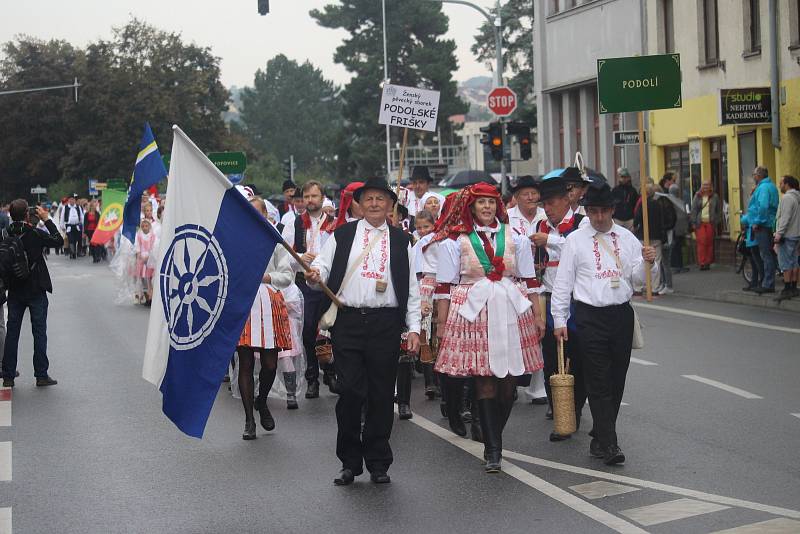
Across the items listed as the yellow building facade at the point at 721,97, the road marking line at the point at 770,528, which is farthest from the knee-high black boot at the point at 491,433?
the yellow building facade at the point at 721,97

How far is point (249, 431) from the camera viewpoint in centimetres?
1011

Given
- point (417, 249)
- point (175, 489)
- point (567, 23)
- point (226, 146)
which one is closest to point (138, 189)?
point (417, 249)

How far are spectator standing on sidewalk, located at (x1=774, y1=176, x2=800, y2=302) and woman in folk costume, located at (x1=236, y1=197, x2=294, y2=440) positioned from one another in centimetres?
1111

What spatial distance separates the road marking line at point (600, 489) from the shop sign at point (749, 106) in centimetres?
1793

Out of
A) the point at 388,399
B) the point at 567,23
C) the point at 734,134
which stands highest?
the point at 567,23

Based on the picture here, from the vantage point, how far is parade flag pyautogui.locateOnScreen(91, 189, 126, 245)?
3034cm

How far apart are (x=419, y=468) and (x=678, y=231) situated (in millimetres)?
16645

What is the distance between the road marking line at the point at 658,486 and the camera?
7273 millimetres

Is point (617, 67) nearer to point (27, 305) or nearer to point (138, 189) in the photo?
point (138, 189)

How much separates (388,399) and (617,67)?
12767 mm

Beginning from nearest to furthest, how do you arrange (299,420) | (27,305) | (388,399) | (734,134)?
(388,399) < (299,420) < (27,305) < (734,134)

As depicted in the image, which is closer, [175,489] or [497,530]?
[497,530]

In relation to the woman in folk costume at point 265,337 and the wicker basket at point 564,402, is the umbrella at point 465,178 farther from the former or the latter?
the wicker basket at point 564,402

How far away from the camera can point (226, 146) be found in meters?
82.8
